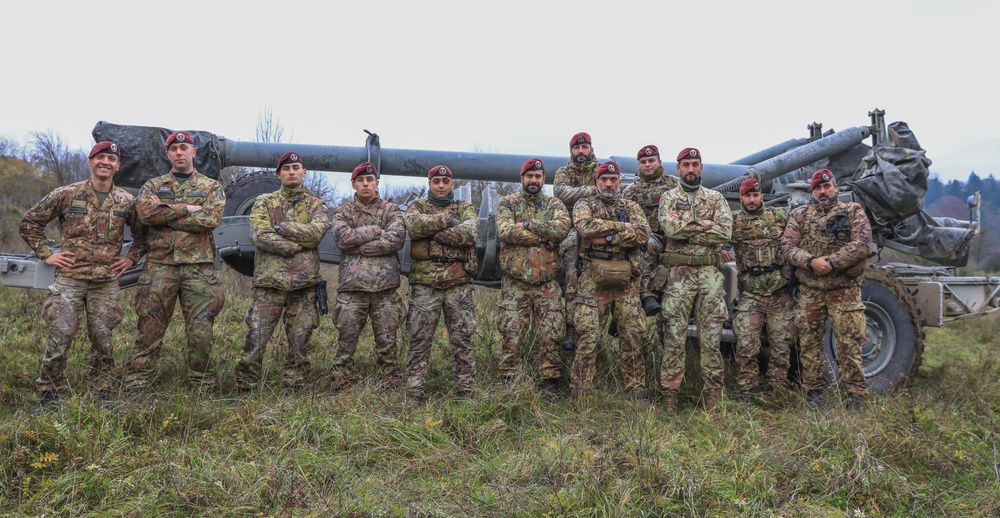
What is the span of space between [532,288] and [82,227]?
3317 mm

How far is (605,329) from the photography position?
5.73m

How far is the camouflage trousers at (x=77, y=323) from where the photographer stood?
4785 mm

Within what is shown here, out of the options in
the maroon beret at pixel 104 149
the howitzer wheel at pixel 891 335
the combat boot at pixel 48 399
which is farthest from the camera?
the howitzer wheel at pixel 891 335

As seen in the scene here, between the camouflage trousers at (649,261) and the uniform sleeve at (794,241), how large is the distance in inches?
39.6

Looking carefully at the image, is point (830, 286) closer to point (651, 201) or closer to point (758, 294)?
point (758, 294)

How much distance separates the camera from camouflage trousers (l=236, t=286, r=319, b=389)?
5312 millimetres

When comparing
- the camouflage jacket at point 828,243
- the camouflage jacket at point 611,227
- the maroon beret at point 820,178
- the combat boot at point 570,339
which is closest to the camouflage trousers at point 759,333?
the camouflage jacket at point 828,243

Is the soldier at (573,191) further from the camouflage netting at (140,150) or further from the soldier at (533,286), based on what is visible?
the camouflage netting at (140,150)

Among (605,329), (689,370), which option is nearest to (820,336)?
(689,370)

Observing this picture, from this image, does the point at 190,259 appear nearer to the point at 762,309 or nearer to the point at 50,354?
the point at 50,354

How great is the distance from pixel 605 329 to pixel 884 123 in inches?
167

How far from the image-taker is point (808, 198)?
6520 mm

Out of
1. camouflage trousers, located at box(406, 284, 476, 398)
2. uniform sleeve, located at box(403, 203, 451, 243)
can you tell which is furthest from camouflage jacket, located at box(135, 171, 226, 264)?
camouflage trousers, located at box(406, 284, 476, 398)

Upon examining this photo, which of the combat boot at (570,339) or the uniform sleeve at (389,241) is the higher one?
the uniform sleeve at (389,241)
